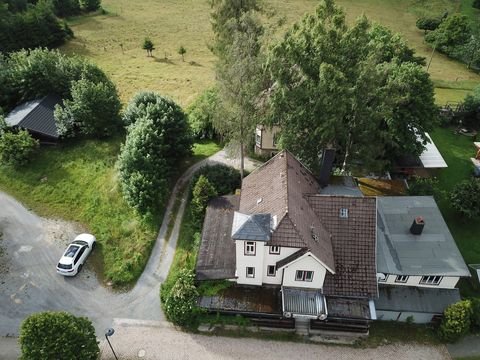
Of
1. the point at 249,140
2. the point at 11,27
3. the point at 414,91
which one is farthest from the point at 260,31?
the point at 11,27

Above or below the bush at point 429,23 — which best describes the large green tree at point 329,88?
above

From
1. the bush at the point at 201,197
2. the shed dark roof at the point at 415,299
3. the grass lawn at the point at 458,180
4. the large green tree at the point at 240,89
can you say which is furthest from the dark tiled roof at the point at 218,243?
the grass lawn at the point at 458,180

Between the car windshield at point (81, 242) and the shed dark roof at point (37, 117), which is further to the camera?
the shed dark roof at point (37, 117)

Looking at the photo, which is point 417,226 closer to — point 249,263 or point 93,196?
point 249,263

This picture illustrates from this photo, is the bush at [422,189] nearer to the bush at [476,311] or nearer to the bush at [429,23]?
the bush at [476,311]

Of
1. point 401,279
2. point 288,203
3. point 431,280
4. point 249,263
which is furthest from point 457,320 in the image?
point 249,263

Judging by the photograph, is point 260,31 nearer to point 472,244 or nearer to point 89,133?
point 89,133
